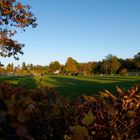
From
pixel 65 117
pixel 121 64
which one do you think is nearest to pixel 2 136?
pixel 65 117

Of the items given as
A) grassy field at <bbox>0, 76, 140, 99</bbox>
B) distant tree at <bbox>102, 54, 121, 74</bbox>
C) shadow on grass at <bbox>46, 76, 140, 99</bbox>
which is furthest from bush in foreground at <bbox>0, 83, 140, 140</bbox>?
distant tree at <bbox>102, 54, 121, 74</bbox>

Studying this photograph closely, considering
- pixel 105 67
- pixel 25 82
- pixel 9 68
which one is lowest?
pixel 25 82

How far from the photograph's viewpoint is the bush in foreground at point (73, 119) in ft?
8.55

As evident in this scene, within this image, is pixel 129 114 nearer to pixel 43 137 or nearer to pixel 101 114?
pixel 101 114

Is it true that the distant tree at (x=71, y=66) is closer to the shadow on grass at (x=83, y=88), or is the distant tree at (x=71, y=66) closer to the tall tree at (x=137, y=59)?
the tall tree at (x=137, y=59)

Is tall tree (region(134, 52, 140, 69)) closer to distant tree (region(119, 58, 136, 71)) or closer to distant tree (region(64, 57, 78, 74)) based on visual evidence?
distant tree (region(119, 58, 136, 71))

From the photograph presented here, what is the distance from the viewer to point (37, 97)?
435 cm

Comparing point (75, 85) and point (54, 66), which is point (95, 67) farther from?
point (75, 85)

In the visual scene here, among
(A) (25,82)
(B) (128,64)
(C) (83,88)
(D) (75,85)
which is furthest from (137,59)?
(A) (25,82)

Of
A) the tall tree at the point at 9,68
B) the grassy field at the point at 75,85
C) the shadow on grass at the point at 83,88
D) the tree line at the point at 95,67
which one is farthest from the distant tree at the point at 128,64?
the shadow on grass at the point at 83,88

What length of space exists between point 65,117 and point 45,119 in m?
0.15

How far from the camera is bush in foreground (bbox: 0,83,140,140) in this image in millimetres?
2605

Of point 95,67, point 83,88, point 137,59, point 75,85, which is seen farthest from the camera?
point 95,67

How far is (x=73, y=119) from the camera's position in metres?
2.89
